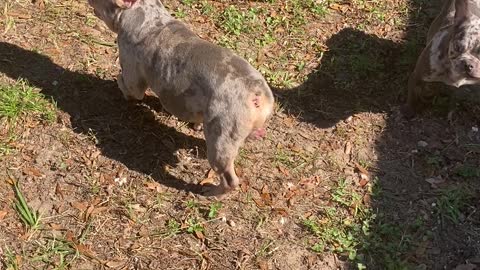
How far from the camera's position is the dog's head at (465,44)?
525cm

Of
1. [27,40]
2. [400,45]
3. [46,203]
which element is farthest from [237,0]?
[46,203]

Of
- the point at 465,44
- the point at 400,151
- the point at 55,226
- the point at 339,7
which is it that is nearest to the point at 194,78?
the point at 55,226

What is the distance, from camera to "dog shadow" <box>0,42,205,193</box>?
5145 millimetres

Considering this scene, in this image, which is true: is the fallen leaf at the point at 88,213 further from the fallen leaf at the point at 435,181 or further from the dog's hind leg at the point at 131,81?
the fallen leaf at the point at 435,181

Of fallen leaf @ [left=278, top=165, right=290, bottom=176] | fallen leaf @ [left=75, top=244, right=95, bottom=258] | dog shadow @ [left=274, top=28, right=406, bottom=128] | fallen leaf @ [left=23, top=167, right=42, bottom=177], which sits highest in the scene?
dog shadow @ [left=274, top=28, right=406, bottom=128]

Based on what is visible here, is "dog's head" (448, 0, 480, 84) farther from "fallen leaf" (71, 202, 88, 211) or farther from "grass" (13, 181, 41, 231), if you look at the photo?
"grass" (13, 181, 41, 231)

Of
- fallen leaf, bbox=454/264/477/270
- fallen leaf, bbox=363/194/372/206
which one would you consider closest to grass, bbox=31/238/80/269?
fallen leaf, bbox=363/194/372/206

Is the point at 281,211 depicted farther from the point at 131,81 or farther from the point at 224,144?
the point at 131,81

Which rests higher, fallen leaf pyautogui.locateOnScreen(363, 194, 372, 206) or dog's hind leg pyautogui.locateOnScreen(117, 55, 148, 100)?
dog's hind leg pyautogui.locateOnScreen(117, 55, 148, 100)

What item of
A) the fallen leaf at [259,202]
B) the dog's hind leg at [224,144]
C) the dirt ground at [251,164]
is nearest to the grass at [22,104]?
the dirt ground at [251,164]

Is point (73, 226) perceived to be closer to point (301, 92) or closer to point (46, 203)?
point (46, 203)

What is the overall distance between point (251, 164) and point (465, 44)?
6.66 feet

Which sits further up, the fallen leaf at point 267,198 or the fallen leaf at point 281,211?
the fallen leaf at point 267,198

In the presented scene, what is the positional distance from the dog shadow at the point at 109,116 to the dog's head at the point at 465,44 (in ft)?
7.36
